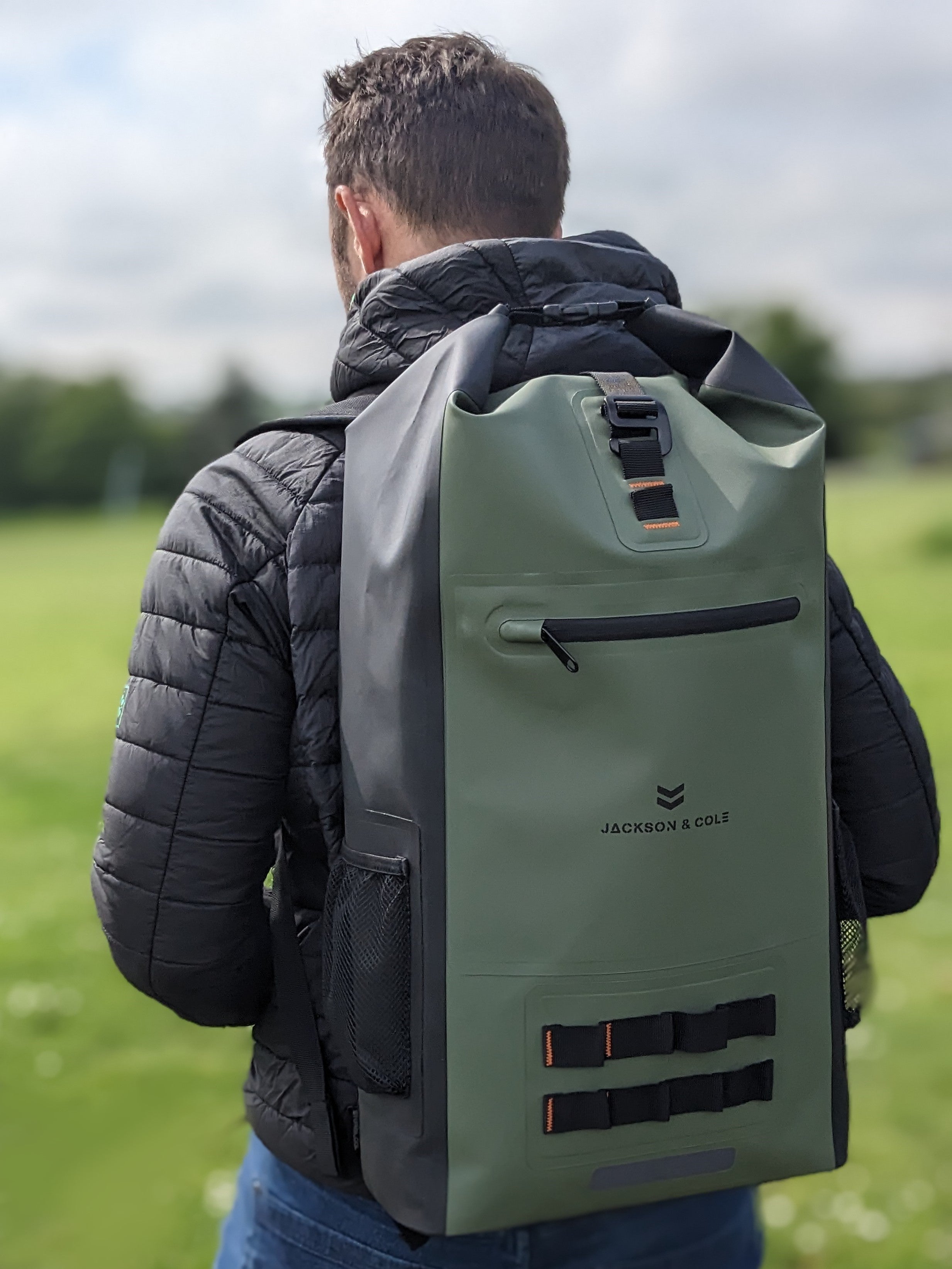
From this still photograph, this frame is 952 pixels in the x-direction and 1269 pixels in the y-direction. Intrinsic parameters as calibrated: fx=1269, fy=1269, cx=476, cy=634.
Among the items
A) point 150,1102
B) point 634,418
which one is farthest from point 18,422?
point 634,418

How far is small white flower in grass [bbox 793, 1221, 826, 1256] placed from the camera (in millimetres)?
3887

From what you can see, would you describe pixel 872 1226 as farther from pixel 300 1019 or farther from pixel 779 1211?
pixel 300 1019

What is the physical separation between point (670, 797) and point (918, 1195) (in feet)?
11.0

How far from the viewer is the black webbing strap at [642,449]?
1.55m

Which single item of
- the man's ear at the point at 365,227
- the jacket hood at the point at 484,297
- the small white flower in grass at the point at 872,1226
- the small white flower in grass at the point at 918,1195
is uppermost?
the man's ear at the point at 365,227

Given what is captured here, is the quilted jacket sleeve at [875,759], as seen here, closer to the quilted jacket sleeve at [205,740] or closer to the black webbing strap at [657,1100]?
the black webbing strap at [657,1100]

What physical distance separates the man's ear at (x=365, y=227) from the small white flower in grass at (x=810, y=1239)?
3310 millimetres

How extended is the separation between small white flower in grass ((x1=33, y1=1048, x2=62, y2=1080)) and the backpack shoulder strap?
14.4 feet

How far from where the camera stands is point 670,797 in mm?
1555

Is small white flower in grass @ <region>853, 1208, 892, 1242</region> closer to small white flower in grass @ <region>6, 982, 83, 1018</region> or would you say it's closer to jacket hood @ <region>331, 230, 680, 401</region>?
jacket hood @ <region>331, 230, 680, 401</region>

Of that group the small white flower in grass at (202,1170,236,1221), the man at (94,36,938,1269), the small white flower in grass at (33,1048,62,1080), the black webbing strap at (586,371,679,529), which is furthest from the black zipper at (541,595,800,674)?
the small white flower in grass at (33,1048,62,1080)

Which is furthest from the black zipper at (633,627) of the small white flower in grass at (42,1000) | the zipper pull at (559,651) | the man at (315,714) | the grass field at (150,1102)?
the small white flower in grass at (42,1000)

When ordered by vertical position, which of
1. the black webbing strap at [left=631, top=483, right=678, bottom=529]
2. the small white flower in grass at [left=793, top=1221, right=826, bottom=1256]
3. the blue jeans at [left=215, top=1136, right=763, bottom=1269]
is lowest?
the small white flower in grass at [left=793, top=1221, right=826, bottom=1256]

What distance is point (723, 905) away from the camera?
1620 millimetres
